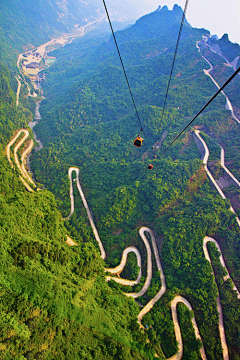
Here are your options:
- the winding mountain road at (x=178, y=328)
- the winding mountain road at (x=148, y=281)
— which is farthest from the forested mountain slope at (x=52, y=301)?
the winding mountain road at (x=178, y=328)

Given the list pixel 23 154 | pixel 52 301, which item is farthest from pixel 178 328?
pixel 23 154

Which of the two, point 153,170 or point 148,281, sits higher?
point 153,170

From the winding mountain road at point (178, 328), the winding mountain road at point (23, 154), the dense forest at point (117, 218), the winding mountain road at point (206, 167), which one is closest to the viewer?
the dense forest at point (117, 218)

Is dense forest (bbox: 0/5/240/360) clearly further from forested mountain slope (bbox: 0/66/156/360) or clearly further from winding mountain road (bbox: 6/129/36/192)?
winding mountain road (bbox: 6/129/36/192)

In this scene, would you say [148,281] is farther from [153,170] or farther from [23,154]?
[23,154]

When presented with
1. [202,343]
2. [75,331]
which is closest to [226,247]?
[202,343]

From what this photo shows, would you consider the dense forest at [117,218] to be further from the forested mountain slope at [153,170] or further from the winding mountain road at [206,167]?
the winding mountain road at [206,167]

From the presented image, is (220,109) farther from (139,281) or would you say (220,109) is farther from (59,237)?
(59,237)

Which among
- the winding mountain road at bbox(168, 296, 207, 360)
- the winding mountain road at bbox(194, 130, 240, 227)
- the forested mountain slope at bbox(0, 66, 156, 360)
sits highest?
the winding mountain road at bbox(194, 130, 240, 227)

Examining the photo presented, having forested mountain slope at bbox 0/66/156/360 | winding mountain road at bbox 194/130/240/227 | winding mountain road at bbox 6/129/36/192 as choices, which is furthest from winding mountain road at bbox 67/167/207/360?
winding mountain road at bbox 194/130/240/227
